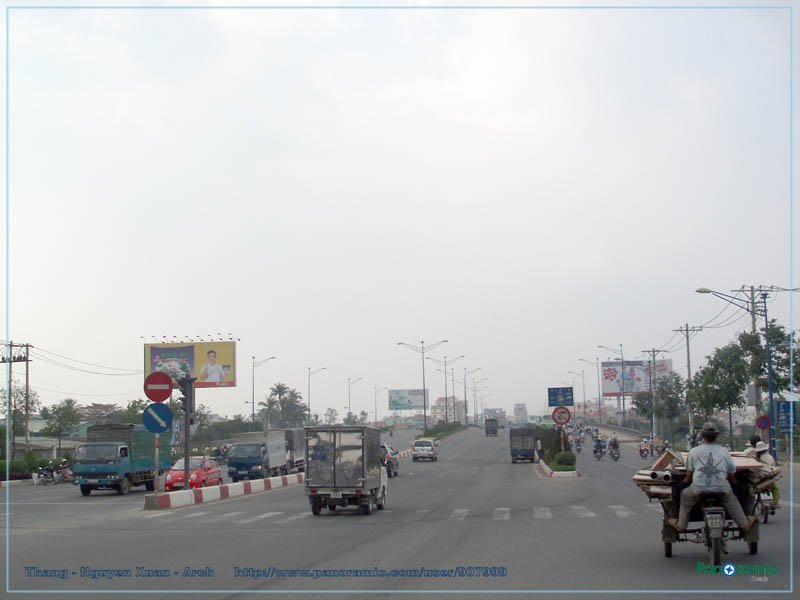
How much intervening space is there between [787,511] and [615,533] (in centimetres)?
552

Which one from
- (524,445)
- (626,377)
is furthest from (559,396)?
(626,377)

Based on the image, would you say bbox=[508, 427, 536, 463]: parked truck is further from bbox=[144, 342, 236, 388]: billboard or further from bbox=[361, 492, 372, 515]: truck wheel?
bbox=[361, 492, 372, 515]: truck wheel

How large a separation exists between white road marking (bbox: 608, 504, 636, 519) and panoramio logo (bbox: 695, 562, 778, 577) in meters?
8.77

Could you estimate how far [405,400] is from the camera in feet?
594

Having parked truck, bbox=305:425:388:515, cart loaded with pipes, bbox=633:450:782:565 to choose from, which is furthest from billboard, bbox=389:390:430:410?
cart loaded with pipes, bbox=633:450:782:565

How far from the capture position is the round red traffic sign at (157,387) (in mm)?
21203

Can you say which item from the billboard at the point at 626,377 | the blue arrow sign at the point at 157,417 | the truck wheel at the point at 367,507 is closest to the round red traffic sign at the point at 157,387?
the blue arrow sign at the point at 157,417

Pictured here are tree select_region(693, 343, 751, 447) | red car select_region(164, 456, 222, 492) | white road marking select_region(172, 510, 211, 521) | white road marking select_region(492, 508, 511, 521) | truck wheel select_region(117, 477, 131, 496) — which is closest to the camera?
white road marking select_region(492, 508, 511, 521)

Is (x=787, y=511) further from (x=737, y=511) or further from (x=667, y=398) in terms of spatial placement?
(x=667, y=398)

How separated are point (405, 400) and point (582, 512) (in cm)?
16034

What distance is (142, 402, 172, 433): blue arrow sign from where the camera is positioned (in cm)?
2120

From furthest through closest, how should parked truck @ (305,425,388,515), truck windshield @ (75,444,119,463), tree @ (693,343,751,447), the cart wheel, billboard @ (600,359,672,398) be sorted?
billboard @ (600,359,672,398)
tree @ (693,343,751,447)
truck windshield @ (75,444,119,463)
parked truck @ (305,425,388,515)
the cart wheel

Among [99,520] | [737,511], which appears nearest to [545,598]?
[737,511]

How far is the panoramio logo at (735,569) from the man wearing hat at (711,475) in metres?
0.52
